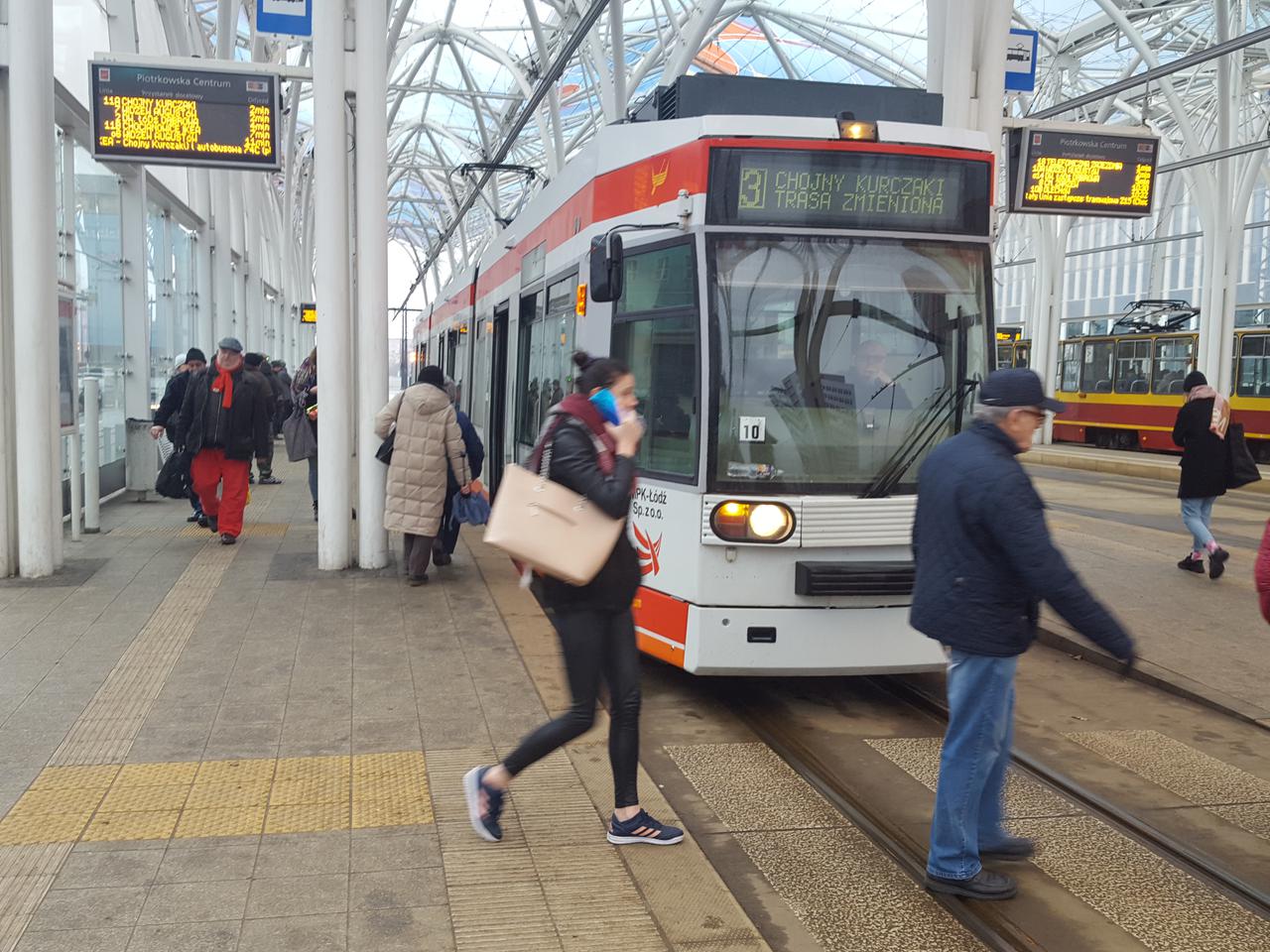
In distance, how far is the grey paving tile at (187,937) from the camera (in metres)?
3.73

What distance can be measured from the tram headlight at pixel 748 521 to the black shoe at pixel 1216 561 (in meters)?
6.62

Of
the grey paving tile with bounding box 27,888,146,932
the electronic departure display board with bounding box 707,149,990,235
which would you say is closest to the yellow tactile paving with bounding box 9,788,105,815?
the grey paving tile with bounding box 27,888,146,932

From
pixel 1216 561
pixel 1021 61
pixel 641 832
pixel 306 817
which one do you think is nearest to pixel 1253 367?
pixel 1021 61

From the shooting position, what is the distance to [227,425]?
11.3 m

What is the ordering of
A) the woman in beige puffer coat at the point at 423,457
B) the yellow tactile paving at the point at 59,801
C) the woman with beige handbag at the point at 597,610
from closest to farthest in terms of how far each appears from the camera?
1. the woman with beige handbag at the point at 597,610
2. the yellow tactile paving at the point at 59,801
3. the woman in beige puffer coat at the point at 423,457

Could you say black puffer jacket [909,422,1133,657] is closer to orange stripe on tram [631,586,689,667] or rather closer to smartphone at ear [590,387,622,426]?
smartphone at ear [590,387,622,426]

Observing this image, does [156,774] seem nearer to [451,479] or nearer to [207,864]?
[207,864]

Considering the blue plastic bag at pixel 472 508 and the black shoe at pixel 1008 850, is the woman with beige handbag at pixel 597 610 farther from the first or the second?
the blue plastic bag at pixel 472 508

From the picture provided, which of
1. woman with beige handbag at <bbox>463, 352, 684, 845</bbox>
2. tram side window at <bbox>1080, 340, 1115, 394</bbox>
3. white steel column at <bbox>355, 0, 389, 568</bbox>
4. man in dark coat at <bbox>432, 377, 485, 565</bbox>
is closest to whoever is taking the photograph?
woman with beige handbag at <bbox>463, 352, 684, 845</bbox>

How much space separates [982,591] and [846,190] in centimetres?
295

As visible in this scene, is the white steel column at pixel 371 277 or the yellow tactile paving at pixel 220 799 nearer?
the yellow tactile paving at pixel 220 799

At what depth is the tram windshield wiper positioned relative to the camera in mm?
6359

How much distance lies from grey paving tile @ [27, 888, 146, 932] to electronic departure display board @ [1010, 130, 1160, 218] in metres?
10.4

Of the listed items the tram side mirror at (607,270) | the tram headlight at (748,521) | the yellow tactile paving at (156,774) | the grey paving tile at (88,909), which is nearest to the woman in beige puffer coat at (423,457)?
the tram side mirror at (607,270)
